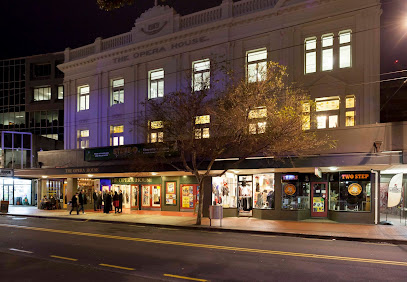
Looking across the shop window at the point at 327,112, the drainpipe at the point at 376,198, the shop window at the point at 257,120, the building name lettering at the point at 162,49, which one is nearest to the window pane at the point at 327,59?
the shop window at the point at 327,112

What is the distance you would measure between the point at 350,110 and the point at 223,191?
912 cm

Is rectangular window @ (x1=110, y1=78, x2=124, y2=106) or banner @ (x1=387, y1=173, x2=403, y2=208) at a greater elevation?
rectangular window @ (x1=110, y1=78, x2=124, y2=106)

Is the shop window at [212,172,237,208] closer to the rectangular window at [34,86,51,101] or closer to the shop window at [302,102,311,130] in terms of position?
the shop window at [302,102,311,130]

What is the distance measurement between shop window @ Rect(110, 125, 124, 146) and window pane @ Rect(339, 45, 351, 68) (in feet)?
55.1

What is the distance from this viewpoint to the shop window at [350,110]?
68.3ft

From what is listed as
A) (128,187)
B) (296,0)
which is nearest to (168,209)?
(128,187)

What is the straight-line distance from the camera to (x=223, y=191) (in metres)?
23.8

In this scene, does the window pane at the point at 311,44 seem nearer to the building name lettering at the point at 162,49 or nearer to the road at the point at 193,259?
the building name lettering at the point at 162,49

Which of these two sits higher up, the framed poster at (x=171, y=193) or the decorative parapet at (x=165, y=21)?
the decorative parapet at (x=165, y=21)

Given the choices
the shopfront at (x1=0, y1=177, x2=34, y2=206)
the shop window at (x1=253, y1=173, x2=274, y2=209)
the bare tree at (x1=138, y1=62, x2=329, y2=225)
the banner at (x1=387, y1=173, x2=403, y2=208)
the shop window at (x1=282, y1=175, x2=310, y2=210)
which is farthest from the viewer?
the shopfront at (x1=0, y1=177, x2=34, y2=206)

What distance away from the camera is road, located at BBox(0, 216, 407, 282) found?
845cm

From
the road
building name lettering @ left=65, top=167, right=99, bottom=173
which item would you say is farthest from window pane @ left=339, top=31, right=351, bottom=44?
building name lettering @ left=65, top=167, right=99, bottom=173

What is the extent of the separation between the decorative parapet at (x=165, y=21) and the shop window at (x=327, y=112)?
23.1 ft

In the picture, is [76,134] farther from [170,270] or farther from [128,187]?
[170,270]
